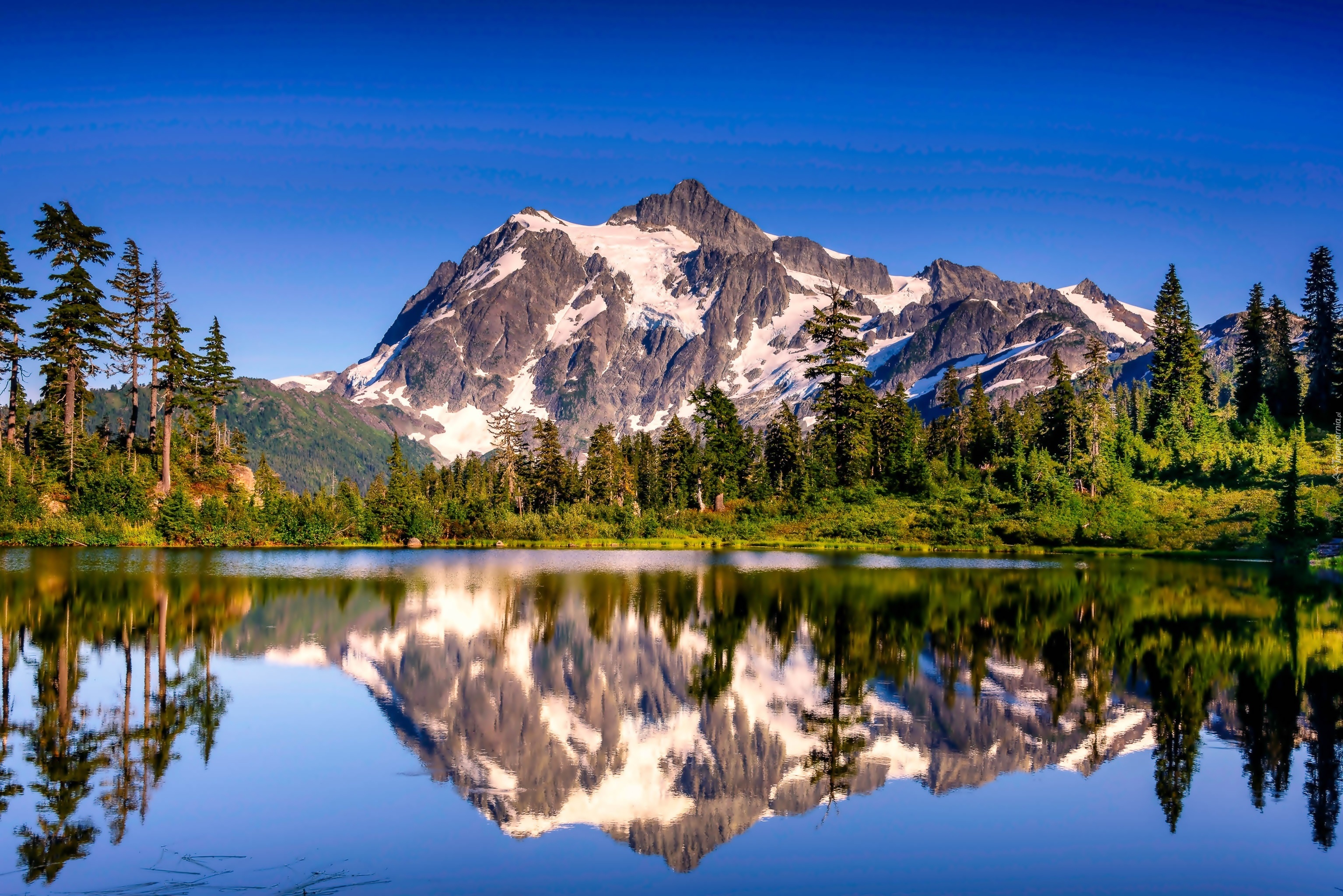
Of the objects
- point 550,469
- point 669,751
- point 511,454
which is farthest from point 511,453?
point 669,751

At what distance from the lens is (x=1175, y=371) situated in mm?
86688

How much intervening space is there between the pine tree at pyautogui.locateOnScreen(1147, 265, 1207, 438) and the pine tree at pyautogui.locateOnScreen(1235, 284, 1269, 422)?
330 cm

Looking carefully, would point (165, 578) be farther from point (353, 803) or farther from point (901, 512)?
point (901, 512)

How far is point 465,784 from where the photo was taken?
1443 cm

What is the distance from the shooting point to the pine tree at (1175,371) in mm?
84188

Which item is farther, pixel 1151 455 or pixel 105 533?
pixel 1151 455

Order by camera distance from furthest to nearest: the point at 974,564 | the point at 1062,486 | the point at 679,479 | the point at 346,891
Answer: the point at 679,479 < the point at 1062,486 < the point at 974,564 < the point at 346,891

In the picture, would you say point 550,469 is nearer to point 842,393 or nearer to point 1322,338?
point 842,393

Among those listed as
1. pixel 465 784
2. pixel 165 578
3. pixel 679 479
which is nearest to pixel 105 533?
pixel 165 578

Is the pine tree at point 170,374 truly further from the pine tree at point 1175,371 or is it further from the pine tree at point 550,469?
the pine tree at point 1175,371

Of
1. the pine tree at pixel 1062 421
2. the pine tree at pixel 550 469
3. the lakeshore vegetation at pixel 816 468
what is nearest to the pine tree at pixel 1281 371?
the lakeshore vegetation at pixel 816 468

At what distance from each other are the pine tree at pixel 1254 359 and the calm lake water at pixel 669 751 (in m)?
66.7

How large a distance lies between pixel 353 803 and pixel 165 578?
33.6 metres

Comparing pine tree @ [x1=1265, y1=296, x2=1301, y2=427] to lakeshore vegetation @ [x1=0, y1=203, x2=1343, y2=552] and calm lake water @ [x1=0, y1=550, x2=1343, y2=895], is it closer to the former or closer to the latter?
lakeshore vegetation @ [x1=0, y1=203, x2=1343, y2=552]
